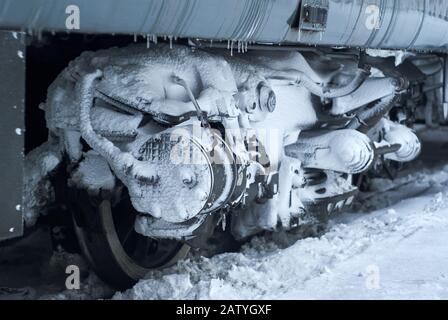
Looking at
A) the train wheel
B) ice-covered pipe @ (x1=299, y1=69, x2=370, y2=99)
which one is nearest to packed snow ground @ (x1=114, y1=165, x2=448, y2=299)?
the train wheel

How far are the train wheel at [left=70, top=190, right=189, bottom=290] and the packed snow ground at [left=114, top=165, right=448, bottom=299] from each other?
0.15 meters

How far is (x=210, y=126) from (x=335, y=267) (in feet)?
3.33

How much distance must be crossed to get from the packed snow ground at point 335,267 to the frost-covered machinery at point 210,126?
0.80 feet

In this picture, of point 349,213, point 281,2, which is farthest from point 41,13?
point 349,213

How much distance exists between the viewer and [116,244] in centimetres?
472

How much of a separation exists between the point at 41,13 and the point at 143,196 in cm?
134

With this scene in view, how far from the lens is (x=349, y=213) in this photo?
6855mm

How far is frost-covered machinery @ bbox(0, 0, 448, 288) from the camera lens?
3.91 m

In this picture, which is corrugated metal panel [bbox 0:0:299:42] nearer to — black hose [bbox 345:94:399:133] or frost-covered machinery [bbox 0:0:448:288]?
frost-covered machinery [bbox 0:0:448:288]

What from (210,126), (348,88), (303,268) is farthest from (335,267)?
(348,88)

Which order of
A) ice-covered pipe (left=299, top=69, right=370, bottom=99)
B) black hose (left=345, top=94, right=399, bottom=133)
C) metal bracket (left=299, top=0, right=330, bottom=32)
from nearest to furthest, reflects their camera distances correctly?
metal bracket (left=299, top=0, right=330, bottom=32), ice-covered pipe (left=299, top=69, right=370, bottom=99), black hose (left=345, top=94, right=399, bottom=133)

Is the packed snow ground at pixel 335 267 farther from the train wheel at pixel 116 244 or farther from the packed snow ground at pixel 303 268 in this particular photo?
the train wheel at pixel 116 244

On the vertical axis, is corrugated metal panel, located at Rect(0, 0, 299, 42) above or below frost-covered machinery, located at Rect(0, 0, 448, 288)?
above
